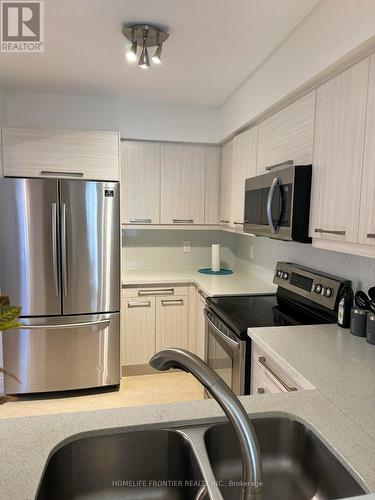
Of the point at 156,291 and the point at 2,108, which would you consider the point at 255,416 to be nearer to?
the point at 156,291

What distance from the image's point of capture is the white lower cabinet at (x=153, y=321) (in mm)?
3059

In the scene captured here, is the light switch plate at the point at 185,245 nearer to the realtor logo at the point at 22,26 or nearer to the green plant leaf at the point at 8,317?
the realtor logo at the point at 22,26

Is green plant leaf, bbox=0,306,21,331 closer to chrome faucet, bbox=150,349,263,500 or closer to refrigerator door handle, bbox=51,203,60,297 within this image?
chrome faucet, bbox=150,349,263,500

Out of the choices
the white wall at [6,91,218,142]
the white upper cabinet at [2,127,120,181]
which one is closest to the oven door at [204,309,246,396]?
the white upper cabinet at [2,127,120,181]

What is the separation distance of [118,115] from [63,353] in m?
2.11

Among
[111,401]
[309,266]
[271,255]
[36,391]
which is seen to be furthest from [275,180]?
[36,391]

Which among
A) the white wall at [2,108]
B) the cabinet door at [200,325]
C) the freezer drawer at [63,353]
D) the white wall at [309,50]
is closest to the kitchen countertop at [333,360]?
the cabinet door at [200,325]

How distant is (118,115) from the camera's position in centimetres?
315

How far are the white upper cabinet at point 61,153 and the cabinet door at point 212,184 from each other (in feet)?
2.95

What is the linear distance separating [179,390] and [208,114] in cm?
253

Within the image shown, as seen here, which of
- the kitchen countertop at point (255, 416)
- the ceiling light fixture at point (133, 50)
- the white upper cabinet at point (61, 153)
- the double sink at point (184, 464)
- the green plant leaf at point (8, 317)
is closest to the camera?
the green plant leaf at point (8, 317)

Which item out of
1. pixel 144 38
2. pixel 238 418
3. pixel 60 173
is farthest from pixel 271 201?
pixel 60 173

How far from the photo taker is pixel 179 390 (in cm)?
299

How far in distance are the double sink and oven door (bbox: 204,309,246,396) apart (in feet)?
2.74
